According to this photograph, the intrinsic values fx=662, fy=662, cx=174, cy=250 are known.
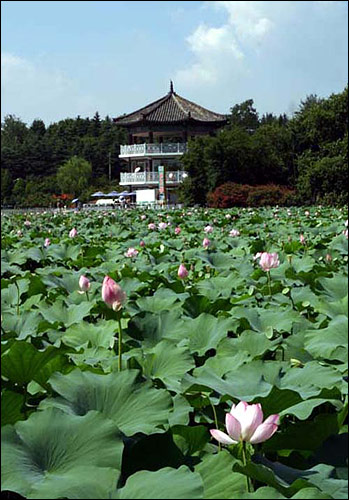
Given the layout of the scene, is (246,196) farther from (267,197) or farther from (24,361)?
(24,361)

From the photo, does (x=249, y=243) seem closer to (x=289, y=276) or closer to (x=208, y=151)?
(x=289, y=276)

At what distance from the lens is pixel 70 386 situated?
776 mm

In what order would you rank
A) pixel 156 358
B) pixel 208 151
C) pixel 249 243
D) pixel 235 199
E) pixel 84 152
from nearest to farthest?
pixel 156 358, pixel 249 243, pixel 235 199, pixel 208 151, pixel 84 152

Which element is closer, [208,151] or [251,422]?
[251,422]

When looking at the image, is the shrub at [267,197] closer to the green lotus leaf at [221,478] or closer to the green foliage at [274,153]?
the green foliage at [274,153]

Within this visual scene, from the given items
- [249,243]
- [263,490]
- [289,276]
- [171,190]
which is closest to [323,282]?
[289,276]

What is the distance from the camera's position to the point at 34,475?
0.58m

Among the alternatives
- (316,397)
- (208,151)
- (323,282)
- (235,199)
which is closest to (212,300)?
(323,282)

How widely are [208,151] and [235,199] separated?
2.59 metres

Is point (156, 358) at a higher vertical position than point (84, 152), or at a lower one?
lower

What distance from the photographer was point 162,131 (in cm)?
2997

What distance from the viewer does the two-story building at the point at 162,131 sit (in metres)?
28.9

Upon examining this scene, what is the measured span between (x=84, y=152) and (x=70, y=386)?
122 feet

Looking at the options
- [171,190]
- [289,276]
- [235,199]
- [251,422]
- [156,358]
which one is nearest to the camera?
[251,422]
